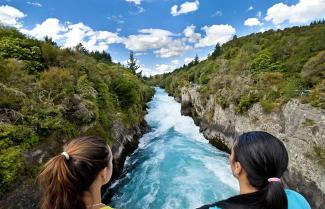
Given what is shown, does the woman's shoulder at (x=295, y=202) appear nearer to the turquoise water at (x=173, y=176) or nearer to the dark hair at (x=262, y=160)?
the dark hair at (x=262, y=160)

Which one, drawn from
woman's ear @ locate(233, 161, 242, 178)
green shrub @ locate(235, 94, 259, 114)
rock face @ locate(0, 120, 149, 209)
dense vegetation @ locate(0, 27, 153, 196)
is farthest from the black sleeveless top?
green shrub @ locate(235, 94, 259, 114)

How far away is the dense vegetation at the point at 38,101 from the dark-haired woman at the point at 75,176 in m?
7.56

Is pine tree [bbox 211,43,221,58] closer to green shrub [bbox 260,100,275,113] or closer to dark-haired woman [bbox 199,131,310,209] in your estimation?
green shrub [bbox 260,100,275,113]

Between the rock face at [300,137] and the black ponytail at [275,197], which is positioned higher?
the black ponytail at [275,197]

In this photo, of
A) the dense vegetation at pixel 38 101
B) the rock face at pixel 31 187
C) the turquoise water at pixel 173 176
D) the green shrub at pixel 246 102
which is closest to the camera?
the rock face at pixel 31 187

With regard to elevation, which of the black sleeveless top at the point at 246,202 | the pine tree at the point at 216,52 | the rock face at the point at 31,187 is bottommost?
the rock face at the point at 31,187

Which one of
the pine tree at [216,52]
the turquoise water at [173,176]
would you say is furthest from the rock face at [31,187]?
the pine tree at [216,52]

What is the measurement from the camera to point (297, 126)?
45.0 ft

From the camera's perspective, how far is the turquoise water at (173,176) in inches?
624

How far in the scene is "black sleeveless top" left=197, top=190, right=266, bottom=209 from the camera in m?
2.17


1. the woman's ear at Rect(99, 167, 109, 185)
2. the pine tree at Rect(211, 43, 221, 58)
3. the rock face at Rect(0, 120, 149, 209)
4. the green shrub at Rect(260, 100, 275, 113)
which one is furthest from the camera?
the pine tree at Rect(211, 43, 221, 58)

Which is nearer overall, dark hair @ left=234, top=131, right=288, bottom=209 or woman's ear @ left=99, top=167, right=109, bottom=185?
dark hair @ left=234, top=131, right=288, bottom=209

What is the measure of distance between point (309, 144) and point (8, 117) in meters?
12.7

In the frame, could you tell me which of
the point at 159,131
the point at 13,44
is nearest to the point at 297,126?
the point at 13,44
